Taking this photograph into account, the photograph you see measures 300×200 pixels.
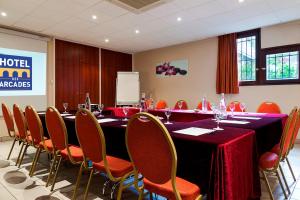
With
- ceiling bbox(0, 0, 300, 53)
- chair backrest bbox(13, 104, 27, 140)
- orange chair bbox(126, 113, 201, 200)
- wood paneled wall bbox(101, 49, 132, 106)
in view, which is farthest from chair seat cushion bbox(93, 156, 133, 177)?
wood paneled wall bbox(101, 49, 132, 106)

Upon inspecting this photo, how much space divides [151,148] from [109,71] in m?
6.18

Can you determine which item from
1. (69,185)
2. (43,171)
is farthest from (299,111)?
(43,171)

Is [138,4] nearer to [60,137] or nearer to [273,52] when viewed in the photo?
[60,137]

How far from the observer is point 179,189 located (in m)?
1.34

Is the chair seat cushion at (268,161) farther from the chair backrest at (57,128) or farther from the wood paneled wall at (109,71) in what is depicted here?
the wood paneled wall at (109,71)

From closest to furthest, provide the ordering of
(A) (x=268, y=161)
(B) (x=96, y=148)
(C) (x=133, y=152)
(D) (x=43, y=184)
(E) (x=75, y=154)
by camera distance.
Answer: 1. (C) (x=133, y=152)
2. (B) (x=96, y=148)
3. (A) (x=268, y=161)
4. (E) (x=75, y=154)
5. (D) (x=43, y=184)

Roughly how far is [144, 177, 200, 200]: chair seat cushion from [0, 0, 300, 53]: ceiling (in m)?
3.12

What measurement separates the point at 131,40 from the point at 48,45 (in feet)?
7.46

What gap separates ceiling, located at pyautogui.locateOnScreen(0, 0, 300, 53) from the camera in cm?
370

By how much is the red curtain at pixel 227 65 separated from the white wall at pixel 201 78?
0.58ft

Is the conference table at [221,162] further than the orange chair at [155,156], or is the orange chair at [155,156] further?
the conference table at [221,162]

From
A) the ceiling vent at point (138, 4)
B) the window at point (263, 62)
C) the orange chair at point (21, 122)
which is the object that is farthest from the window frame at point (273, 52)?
the orange chair at point (21, 122)

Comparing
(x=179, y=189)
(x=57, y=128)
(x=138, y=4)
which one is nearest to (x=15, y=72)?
(x=138, y=4)

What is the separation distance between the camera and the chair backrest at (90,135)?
1.69 metres
